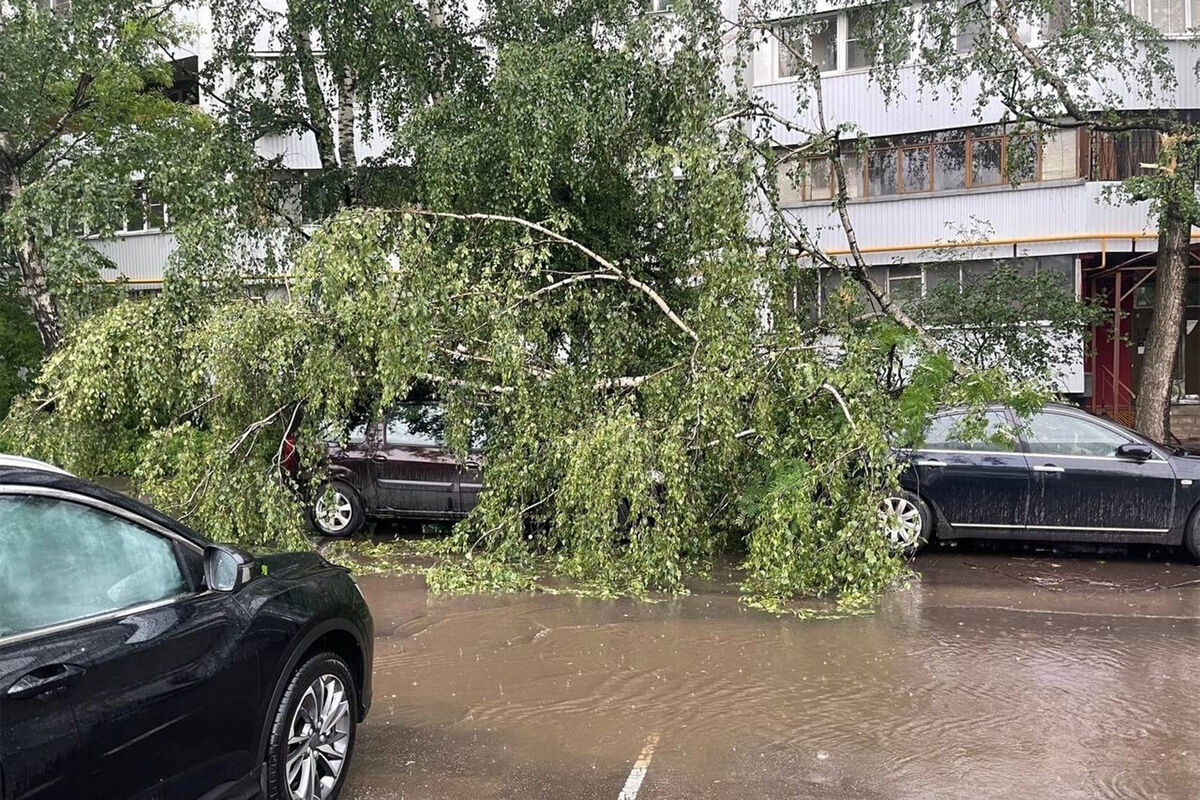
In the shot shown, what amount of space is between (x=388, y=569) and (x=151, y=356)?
279cm

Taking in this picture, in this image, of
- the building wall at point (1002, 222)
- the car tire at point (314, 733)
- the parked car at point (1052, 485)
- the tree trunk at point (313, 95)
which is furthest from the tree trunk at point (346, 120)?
the car tire at point (314, 733)

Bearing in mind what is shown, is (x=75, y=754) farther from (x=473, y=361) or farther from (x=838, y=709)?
(x=473, y=361)

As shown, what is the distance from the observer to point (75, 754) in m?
2.92

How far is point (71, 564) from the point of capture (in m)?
3.27

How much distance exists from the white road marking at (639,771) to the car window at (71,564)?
7.03ft

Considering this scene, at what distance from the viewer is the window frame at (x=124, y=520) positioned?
10.1ft

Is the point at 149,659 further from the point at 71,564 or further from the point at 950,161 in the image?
the point at 950,161

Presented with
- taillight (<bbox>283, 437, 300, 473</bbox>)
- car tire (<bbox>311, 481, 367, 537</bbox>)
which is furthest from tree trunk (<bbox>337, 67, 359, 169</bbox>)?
taillight (<bbox>283, 437, 300, 473</bbox>)

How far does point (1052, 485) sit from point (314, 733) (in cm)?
731

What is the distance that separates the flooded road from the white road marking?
1cm

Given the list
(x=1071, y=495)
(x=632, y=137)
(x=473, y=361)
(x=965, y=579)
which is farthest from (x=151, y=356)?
(x=1071, y=495)

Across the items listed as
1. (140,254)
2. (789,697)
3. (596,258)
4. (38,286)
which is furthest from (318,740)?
(140,254)

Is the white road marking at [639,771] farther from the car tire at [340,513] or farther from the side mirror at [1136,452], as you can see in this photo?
the car tire at [340,513]

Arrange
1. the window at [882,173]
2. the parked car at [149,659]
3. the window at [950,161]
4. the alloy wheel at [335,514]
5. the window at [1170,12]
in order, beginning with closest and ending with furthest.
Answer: the parked car at [149,659] → the alloy wheel at [335,514] → the window at [1170,12] → the window at [950,161] → the window at [882,173]
